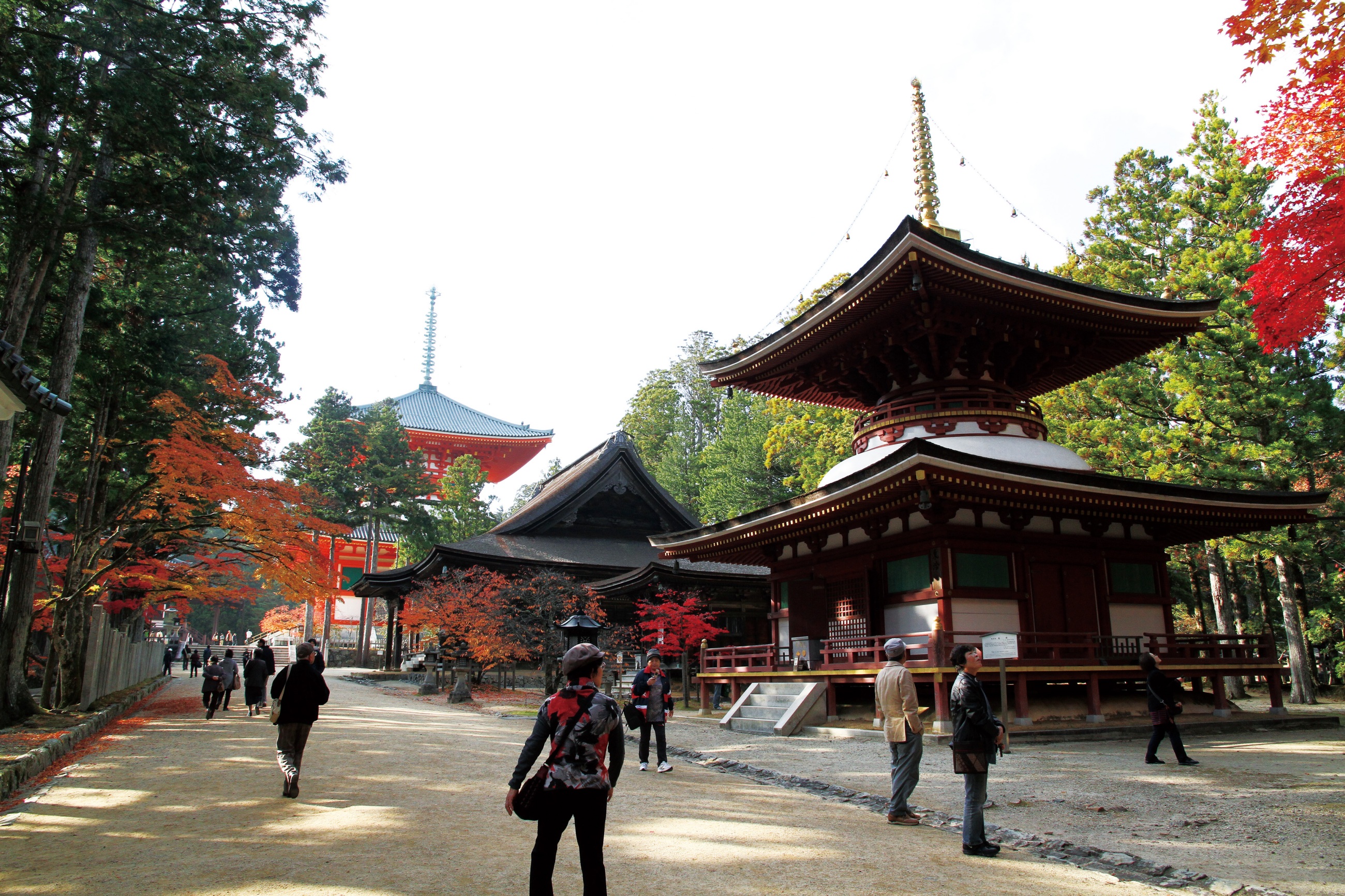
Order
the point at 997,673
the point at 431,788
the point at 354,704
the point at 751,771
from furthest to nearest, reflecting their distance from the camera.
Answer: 1. the point at 354,704
2. the point at 997,673
3. the point at 751,771
4. the point at 431,788

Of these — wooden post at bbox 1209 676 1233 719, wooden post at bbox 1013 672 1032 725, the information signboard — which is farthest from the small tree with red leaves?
the information signboard

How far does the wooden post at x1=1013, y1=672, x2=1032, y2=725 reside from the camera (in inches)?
526

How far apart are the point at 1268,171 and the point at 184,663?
53.8m

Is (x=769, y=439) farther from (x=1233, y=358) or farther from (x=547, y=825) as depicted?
(x=547, y=825)

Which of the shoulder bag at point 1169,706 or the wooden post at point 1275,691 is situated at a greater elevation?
the shoulder bag at point 1169,706

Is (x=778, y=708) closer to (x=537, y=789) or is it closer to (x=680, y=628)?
(x=680, y=628)

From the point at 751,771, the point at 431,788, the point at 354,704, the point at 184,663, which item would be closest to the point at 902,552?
the point at 751,771

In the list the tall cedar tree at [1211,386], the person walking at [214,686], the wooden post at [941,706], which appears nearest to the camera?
the wooden post at [941,706]

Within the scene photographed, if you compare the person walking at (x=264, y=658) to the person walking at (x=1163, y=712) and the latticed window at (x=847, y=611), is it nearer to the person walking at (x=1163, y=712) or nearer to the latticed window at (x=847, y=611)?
the latticed window at (x=847, y=611)

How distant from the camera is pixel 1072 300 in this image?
15.2m

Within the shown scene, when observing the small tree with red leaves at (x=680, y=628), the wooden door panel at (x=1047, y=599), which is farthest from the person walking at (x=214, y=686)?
the wooden door panel at (x=1047, y=599)

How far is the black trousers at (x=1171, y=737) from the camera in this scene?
10.1 meters

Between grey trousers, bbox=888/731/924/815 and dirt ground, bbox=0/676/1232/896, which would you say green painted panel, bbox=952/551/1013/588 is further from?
grey trousers, bbox=888/731/924/815

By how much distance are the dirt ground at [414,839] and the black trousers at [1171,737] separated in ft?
15.7
